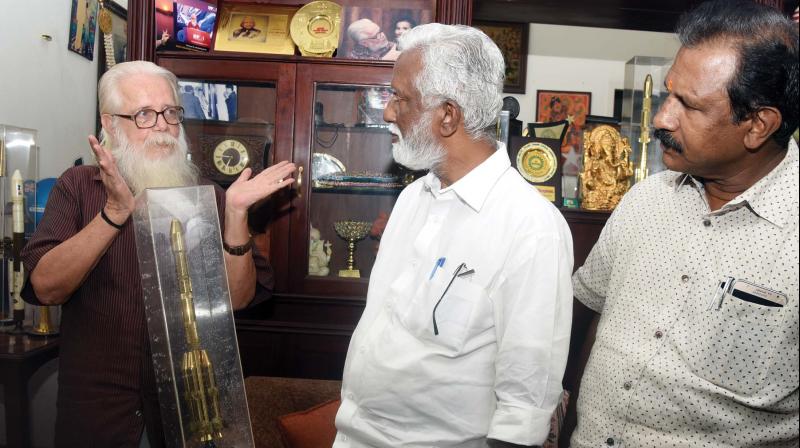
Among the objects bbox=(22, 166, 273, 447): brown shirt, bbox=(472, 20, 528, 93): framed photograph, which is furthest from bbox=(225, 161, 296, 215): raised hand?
bbox=(472, 20, 528, 93): framed photograph

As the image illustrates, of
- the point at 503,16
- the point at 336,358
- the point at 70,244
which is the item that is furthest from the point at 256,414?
the point at 503,16

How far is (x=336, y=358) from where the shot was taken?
115 inches

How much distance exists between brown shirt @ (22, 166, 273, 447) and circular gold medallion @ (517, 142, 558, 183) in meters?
1.80

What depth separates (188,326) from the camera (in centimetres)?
124

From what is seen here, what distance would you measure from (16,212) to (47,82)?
42 cm

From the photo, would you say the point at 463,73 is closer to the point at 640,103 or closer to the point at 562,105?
the point at 640,103

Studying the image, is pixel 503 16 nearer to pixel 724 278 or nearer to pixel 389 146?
pixel 389 146

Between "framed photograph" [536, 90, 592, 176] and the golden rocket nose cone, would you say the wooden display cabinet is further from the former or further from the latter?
the golden rocket nose cone

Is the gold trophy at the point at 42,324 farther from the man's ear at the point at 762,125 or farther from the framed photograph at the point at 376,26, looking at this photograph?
the man's ear at the point at 762,125

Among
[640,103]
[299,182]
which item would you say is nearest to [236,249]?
[299,182]

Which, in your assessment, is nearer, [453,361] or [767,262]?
[767,262]

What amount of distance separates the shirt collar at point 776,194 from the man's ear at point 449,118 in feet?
1.98

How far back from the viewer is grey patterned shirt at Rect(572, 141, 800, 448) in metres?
1.22

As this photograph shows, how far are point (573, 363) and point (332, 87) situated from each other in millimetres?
1513
